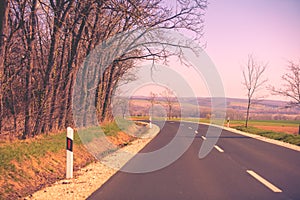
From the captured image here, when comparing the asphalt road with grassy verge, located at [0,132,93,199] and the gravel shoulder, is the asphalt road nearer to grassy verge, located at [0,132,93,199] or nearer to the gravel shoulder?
the gravel shoulder

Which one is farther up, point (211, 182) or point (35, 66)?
point (35, 66)

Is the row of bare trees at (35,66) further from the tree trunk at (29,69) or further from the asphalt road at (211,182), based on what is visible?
the asphalt road at (211,182)

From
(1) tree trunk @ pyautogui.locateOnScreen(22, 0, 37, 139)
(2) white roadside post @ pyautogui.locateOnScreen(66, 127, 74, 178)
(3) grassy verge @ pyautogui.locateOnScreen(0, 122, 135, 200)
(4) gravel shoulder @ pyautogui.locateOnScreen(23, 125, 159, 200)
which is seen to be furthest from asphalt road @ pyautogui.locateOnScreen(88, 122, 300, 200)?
(1) tree trunk @ pyautogui.locateOnScreen(22, 0, 37, 139)

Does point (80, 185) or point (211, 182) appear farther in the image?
point (211, 182)

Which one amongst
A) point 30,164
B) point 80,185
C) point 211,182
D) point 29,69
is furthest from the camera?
point 29,69

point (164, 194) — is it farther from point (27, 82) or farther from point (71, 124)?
point (71, 124)

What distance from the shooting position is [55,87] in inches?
503

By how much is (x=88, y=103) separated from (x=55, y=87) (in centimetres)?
535

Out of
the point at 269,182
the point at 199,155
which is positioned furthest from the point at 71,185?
the point at 199,155

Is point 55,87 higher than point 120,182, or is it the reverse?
point 55,87

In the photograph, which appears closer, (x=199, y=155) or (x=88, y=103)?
(x=199, y=155)

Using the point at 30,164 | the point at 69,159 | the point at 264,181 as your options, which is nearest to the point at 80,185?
the point at 69,159

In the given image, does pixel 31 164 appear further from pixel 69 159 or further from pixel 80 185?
pixel 80 185

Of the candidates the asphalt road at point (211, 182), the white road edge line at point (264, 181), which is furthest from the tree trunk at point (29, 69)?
the white road edge line at point (264, 181)
